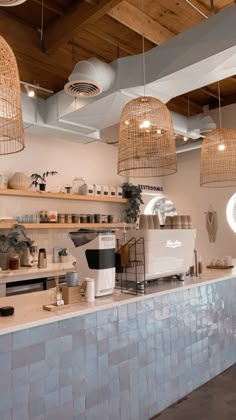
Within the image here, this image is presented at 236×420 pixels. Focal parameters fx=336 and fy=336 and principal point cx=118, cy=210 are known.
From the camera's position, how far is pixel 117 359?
2059 millimetres

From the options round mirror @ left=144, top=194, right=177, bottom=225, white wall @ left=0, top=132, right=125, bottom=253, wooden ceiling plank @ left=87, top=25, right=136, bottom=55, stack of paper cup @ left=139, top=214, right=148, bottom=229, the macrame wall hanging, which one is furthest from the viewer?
round mirror @ left=144, top=194, right=177, bottom=225

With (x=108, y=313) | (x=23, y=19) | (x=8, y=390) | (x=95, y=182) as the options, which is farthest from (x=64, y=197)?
(x=8, y=390)

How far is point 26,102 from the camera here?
431 cm

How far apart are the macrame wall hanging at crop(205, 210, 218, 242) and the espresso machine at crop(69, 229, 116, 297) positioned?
4.14m

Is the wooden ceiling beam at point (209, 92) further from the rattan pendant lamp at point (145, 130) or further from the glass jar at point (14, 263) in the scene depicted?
the glass jar at point (14, 263)

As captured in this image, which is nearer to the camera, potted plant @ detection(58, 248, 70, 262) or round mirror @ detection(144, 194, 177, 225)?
potted plant @ detection(58, 248, 70, 262)

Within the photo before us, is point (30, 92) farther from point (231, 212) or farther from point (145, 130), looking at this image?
point (231, 212)

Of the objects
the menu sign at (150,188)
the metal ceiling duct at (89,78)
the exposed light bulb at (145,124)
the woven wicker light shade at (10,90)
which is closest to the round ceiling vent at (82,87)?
the metal ceiling duct at (89,78)

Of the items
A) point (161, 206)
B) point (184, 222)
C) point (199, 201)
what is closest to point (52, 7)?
point (184, 222)

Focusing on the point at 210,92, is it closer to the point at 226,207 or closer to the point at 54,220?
the point at 226,207

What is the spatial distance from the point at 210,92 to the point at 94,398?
470 centimetres

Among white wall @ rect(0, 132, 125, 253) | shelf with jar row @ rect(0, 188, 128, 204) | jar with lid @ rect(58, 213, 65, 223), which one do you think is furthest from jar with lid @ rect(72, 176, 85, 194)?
jar with lid @ rect(58, 213, 65, 223)

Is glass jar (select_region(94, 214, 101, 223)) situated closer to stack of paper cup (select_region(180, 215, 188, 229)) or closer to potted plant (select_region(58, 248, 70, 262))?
potted plant (select_region(58, 248, 70, 262))

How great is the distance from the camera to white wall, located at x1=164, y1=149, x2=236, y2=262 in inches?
232
